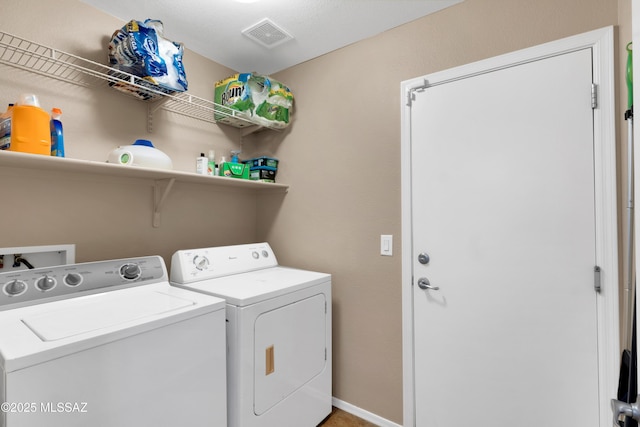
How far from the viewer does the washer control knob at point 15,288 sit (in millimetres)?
1214

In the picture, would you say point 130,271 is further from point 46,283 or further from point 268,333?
point 268,333

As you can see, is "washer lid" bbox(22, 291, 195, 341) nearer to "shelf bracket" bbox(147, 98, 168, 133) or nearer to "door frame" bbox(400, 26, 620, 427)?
"shelf bracket" bbox(147, 98, 168, 133)

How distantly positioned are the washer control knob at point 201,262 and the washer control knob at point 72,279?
0.54 meters

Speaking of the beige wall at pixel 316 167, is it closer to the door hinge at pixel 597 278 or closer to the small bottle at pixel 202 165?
the small bottle at pixel 202 165

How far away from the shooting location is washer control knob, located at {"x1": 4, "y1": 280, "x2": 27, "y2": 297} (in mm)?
1214

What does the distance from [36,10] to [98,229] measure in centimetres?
112

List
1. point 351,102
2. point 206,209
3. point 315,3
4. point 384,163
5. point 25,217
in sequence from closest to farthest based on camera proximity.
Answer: point 25,217 → point 315,3 → point 384,163 → point 351,102 → point 206,209

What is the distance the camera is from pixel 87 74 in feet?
5.52

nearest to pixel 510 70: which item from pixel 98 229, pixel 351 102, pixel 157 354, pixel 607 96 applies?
pixel 607 96

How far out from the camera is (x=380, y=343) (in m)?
1.93

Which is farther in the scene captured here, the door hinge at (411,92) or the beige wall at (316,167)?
the door hinge at (411,92)

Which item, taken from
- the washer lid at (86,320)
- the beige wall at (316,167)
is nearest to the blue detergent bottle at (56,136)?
the beige wall at (316,167)

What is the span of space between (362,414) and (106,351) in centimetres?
162

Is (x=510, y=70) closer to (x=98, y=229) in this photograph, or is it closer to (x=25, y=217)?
(x=98, y=229)
